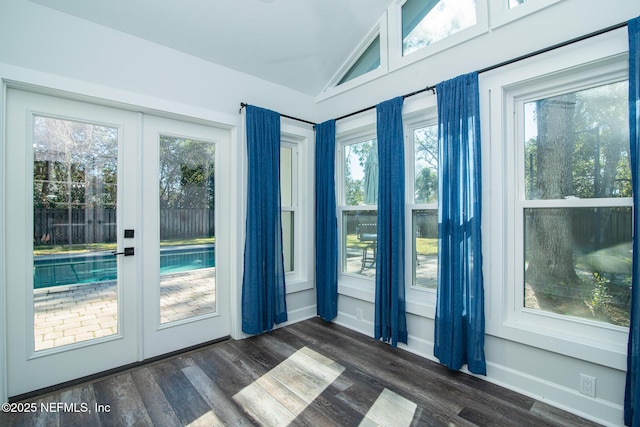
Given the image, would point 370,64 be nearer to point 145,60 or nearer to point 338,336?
point 145,60

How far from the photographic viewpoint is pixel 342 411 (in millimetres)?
1886

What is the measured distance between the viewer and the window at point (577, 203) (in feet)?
5.97

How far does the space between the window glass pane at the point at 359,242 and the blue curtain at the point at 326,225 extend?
9.0 inches

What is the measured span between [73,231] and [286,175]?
208cm

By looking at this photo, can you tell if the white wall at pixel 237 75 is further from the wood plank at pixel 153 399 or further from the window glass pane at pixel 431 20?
the wood plank at pixel 153 399

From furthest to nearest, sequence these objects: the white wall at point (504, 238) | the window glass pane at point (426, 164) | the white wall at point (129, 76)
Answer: the window glass pane at point (426, 164) → the white wall at point (129, 76) → the white wall at point (504, 238)

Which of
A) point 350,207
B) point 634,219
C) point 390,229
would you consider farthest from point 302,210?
point 634,219

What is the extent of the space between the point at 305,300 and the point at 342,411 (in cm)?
175

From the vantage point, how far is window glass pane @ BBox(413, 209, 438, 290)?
2707 millimetres

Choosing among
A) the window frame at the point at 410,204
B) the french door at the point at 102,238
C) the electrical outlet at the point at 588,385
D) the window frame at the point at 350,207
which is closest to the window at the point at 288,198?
the window frame at the point at 350,207

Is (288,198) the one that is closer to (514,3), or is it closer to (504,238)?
(504,238)

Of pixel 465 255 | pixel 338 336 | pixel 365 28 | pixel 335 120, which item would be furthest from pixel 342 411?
pixel 365 28

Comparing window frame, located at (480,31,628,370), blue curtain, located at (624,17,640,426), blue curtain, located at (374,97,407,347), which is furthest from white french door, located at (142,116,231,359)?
blue curtain, located at (624,17,640,426)

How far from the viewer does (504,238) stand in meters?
2.18
